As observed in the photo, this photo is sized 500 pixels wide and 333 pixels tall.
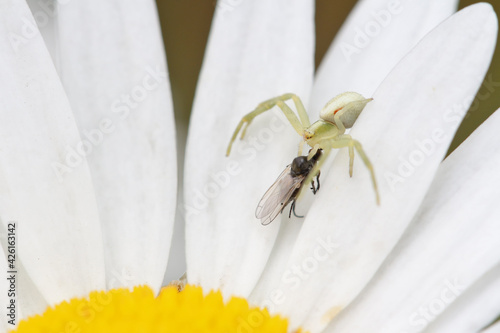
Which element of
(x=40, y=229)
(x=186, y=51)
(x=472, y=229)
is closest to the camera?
(x=472, y=229)

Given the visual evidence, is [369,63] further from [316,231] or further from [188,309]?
[188,309]

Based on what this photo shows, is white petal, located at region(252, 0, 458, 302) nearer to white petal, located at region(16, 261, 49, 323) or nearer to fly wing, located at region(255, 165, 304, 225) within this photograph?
fly wing, located at region(255, 165, 304, 225)

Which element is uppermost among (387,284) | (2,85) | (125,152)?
(2,85)

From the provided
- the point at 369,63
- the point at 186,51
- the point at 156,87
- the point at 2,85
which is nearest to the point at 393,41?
the point at 369,63

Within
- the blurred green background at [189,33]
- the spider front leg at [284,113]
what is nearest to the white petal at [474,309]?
the spider front leg at [284,113]

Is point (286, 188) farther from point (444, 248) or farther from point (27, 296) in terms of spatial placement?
point (27, 296)

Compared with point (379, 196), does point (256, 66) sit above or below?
above
